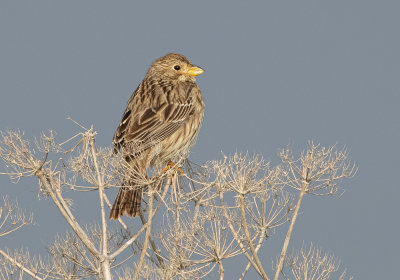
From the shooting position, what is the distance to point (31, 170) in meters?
7.84

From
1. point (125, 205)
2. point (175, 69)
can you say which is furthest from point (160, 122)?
point (175, 69)

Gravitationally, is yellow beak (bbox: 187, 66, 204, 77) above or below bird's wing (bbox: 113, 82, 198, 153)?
above

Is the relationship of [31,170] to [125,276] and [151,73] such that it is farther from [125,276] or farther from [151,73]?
[151,73]

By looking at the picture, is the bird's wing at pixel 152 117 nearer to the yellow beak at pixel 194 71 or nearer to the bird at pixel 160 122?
the bird at pixel 160 122

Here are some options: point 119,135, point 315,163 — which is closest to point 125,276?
point 315,163

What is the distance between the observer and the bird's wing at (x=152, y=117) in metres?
10.2

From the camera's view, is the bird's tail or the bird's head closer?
the bird's tail

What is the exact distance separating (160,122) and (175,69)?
219cm

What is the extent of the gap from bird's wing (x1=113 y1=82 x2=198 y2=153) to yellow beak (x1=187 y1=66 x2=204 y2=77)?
821 millimetres

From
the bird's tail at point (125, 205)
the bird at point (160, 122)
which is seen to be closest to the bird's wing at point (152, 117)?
the bird at point (160, 122)

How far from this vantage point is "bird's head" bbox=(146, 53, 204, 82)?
12.4m

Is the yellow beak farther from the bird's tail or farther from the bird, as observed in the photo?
the bird's tail

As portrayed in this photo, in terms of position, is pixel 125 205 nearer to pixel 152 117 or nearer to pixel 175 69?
pixel 152 117

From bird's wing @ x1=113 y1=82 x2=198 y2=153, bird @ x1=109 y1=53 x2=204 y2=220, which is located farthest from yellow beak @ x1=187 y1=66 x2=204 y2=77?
bird's wing @ x1=113 y1=82 x2=198 y2=153
